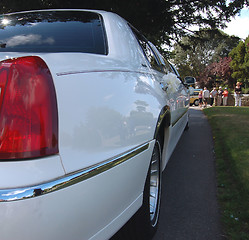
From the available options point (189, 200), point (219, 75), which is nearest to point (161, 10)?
point (189, 200)

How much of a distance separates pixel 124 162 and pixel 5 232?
27.8 inches

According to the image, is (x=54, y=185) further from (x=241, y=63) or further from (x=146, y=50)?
(x=241, y=63)

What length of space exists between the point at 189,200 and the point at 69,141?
2147mm

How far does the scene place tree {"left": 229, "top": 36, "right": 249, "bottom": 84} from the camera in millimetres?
33438

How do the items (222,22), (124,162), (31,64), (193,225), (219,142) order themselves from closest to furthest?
1. (31,64)
2. (124,162)
3. (193,225)
4. (219,142)
5. (222,22)

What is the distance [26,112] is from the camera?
3.62ft

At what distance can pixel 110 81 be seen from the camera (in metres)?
1.48

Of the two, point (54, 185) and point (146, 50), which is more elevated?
point (146, 50)

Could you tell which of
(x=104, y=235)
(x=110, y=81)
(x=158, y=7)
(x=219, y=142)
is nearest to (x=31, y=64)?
(x=110, y=81)

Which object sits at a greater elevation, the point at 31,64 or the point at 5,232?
the point at 31,64

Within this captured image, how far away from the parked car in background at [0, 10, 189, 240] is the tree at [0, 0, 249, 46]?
17.8ft

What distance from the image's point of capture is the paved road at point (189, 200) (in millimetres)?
2295

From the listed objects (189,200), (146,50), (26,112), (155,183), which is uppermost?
(146,50)

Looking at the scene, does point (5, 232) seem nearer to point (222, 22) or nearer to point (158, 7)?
point (158, 7)
